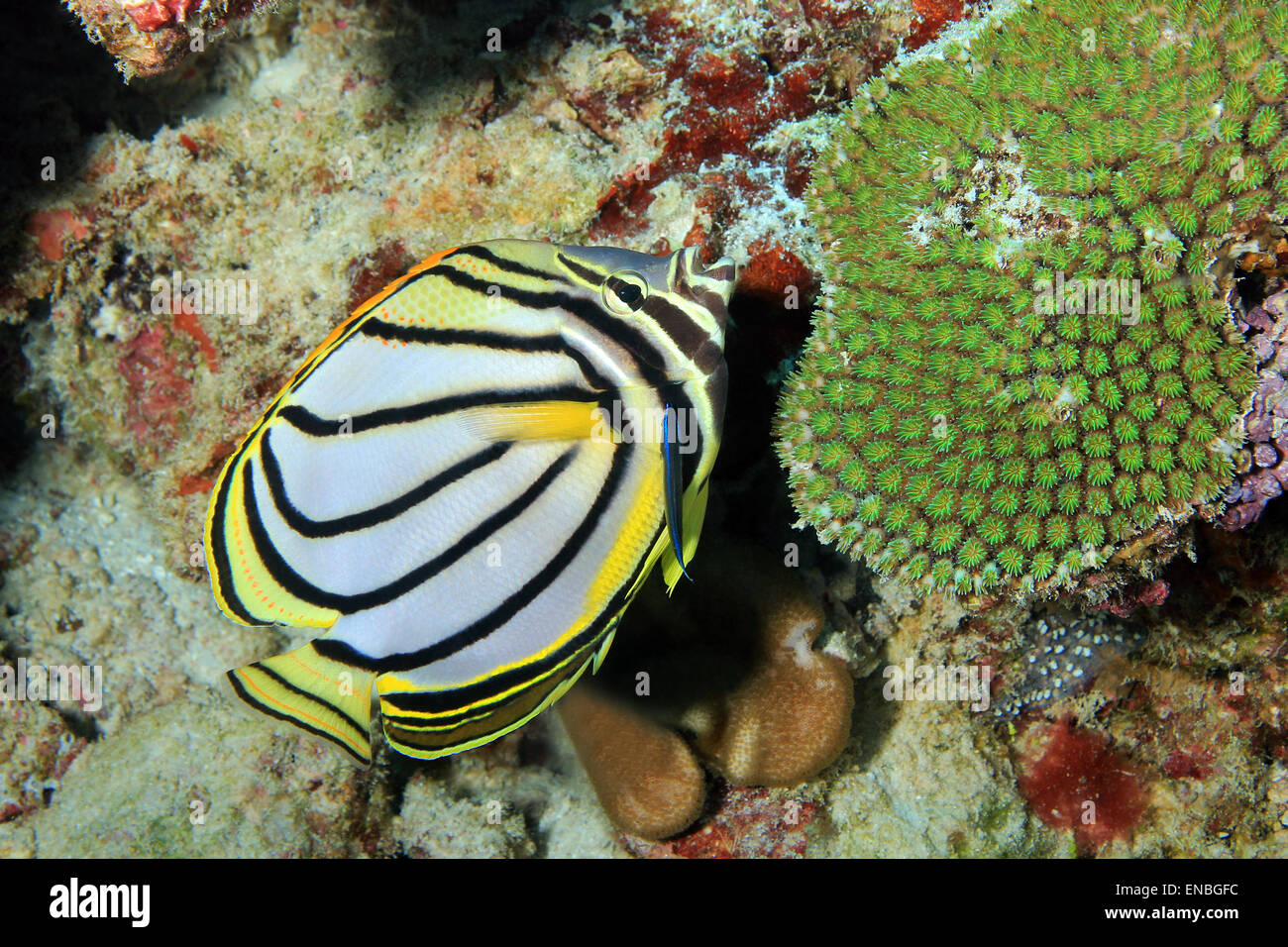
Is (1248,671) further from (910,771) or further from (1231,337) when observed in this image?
(1231,337)

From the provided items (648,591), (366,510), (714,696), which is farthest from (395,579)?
(714,696)

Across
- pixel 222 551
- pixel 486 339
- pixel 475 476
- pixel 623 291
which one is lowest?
pixel 222 551

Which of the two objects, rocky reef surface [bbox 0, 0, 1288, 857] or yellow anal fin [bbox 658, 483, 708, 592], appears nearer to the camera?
yellow anal fin [bbox 658, 483, 708, 592]

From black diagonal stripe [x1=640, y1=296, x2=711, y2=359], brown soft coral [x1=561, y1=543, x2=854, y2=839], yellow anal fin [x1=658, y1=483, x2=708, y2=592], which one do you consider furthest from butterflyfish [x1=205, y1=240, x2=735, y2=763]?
brown soft coral [x1=561, y1=543, x2=854, y2=839]

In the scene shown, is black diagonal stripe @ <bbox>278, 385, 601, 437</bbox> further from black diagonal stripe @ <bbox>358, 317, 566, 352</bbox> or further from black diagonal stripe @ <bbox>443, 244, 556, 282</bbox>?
black diagonal stripe @ <bbox>443, 244, 556, 282</bbox>

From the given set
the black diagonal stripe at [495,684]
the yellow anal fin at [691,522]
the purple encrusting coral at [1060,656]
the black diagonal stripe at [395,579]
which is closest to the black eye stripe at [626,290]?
the black diagonal stripe at [395,579]

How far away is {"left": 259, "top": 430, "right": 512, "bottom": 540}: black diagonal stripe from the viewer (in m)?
1.92

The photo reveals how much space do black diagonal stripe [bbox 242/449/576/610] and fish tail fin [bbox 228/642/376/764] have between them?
0.21 metres

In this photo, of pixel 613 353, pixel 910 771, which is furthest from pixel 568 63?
pixel 910 771

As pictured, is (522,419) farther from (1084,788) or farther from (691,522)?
(1084,788)

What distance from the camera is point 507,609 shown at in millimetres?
1981

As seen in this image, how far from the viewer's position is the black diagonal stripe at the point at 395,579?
6.37 feet

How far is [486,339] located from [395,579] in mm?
681

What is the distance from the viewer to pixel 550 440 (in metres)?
2.00
